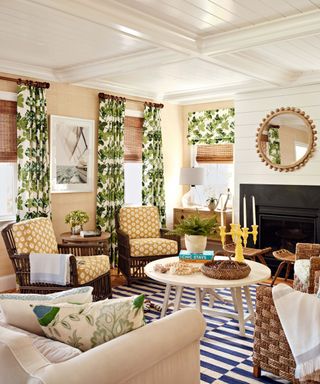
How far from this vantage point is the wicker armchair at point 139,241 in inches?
216

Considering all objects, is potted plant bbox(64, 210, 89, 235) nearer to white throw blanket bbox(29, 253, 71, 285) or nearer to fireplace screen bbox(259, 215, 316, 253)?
white throw blanket bbox(29, 253, 71, 285)

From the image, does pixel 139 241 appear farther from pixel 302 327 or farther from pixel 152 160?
pixel 302 327

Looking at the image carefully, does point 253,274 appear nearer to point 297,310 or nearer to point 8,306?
point 297,310

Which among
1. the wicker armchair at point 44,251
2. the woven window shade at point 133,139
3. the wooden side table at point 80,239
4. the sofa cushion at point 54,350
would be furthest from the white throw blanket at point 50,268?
the woven window shade at point 133,139

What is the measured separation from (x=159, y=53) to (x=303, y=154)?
2.50 m

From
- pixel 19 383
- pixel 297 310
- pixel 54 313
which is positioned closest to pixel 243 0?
pixel 297 310

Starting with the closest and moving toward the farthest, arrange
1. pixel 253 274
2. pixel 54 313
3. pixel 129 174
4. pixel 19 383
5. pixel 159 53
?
pixel 19 383
pixel 54 313
pixel 253 274
pixel 159 53
pixel 129 174

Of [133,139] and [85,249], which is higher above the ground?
[133,139]

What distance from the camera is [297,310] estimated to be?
2.61m

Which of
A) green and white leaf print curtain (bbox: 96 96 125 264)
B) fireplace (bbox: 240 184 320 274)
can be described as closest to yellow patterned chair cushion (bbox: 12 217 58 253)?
green and white leaf print curtain (bbox: 96 96 125 264)

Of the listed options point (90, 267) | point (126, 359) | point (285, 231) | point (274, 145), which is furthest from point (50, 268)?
point (274, 145)

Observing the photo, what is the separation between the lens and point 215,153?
718 cm

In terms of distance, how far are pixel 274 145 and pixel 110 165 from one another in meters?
2.25

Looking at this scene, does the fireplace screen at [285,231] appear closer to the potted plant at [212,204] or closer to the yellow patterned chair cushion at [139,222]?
the potted plant at [212,204]
